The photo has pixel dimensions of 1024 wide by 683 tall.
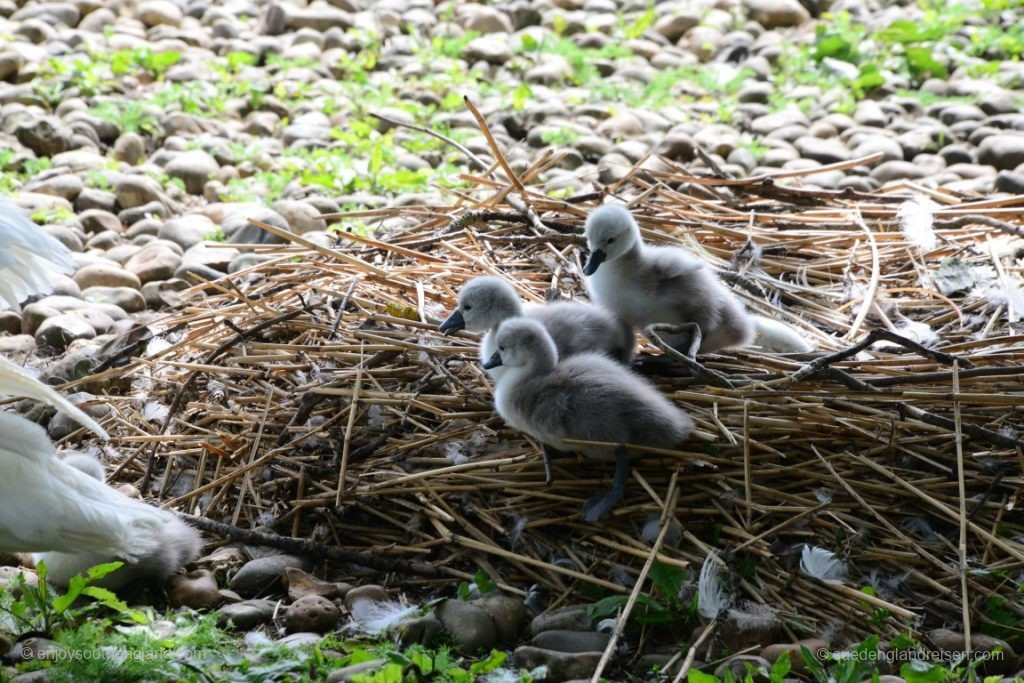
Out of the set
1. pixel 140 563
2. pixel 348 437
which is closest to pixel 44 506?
pixel 140 563

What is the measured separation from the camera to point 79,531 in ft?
8.01

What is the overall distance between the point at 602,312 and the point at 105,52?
6037 mm

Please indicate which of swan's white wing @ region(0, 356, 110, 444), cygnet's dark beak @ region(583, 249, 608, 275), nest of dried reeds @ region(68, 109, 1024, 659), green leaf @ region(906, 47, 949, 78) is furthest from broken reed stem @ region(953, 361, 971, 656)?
green leaf @ region(906, 47, 949, 78)

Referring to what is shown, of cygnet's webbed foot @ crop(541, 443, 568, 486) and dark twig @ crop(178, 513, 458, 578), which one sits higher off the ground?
cygnet's webbed foot @ crop(541, 443, 568, 486)

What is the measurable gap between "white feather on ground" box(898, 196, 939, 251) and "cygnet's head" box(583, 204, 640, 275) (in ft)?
5.00

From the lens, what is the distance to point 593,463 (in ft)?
10.3

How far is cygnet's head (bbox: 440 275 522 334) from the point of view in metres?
3.29

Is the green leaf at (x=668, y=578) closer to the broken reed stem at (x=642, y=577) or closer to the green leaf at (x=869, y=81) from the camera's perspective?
the broken reed stem at (x=642, y=577)

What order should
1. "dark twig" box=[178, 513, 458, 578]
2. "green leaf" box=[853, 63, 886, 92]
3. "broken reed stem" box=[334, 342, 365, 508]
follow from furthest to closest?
"green leaf" box=[853, 63, 886, 92] < "broken reed stem" box=[334, 342, 365, 508] < "dark twig" box=[178, 513, 458, 578]

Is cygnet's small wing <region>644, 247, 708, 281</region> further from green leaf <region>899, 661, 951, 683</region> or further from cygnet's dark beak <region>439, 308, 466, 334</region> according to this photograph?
green leaf <region>899, 661, 951, 683</region>

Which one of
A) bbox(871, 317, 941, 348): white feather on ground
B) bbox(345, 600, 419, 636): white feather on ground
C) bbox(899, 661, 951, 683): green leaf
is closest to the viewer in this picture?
bbox(899, 661, 951, 683): green leaf

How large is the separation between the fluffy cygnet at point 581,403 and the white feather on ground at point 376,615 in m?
0.53

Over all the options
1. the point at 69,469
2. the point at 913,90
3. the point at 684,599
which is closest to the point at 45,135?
the point at 69,469

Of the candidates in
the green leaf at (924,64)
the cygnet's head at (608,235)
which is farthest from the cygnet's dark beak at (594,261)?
the green leaf at (924,64)
